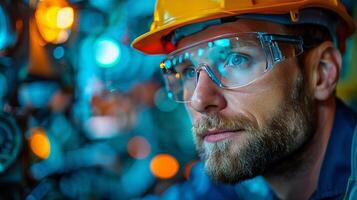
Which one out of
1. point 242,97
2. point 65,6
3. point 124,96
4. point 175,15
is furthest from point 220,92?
point 124,96

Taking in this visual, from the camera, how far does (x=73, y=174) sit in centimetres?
296

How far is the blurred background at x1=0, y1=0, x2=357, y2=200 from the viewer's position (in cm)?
205

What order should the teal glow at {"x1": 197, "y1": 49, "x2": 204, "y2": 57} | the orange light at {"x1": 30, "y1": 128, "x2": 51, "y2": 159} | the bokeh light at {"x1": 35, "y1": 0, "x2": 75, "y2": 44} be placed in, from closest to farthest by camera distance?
1. the teal glow at {"x1": 197, "y1": 49, "x2": 204, "y2": 57}
2. the orange light at {"x1": 30, "y1": 128, "x2": 51, "y2": 159}
3. the bokeh light at {"x1": 35, "y1": 0, "x2": 75, "y2": 44}

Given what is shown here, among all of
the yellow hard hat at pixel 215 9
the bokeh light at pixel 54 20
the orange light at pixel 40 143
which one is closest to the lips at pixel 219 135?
the yellow hard hat at pixel 215 9

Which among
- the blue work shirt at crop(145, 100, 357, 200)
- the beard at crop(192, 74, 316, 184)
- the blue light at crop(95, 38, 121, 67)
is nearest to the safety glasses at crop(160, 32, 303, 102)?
the beard at crop(192, 74, 316, 184)

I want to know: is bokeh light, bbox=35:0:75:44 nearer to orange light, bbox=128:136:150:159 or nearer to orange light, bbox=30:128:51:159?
orange light, bbox=30:128:51:159

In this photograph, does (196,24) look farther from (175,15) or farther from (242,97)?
(242,97)

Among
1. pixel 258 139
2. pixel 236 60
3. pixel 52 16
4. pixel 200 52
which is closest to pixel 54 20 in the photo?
pixel 52 16

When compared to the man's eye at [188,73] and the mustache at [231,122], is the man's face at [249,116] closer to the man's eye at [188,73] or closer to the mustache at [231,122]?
the mustache at [231,122]

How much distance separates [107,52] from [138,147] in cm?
76

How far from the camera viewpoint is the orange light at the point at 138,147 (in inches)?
133

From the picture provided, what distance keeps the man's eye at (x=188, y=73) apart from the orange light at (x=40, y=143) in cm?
100

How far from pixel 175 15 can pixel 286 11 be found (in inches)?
14.3

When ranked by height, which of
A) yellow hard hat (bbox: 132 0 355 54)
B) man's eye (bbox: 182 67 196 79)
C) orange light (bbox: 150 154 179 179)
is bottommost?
orange light (bbox: 150 154 179 179)
